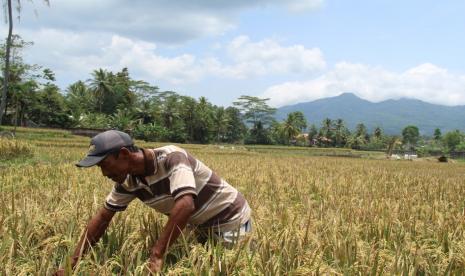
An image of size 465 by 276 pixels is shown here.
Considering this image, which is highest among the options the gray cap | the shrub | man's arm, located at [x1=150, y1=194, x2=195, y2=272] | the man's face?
the gray cap

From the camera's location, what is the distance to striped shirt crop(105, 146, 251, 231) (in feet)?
8.32

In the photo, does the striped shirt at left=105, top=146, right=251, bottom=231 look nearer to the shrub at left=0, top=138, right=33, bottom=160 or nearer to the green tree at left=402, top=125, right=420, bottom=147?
the shrub at left=0, top=138, right=33, bottom=160

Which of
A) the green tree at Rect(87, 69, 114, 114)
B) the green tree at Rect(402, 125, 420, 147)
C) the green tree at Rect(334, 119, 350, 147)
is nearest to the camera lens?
the green tree at Rect(87, 69, 114, 114)

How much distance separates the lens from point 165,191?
9.11 feet

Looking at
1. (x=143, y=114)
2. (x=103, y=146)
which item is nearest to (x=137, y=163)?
(x=103, y=146)

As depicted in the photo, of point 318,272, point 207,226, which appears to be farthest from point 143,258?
point 318,272

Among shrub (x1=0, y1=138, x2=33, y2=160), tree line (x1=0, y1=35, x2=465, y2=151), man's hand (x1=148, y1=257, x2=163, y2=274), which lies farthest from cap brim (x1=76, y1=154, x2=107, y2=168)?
tree line (x1=0, y1=35, x2=465, y2=151)

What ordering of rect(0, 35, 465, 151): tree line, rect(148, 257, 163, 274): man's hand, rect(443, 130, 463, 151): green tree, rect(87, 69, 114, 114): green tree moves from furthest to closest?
rect(443, 130, 463, 151): green tree → rect(87, 69, 114, 114): green tree → rect(0, 35, 465, 151): tree line → rect(148, 257, 163, 274): man's hand

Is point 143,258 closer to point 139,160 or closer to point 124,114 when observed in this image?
point 139,160

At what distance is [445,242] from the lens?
3.48m

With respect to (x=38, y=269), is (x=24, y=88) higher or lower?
higher

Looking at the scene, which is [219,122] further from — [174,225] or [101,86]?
[174,225]

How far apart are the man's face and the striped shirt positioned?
172 millimetres

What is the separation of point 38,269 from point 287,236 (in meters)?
1.59
